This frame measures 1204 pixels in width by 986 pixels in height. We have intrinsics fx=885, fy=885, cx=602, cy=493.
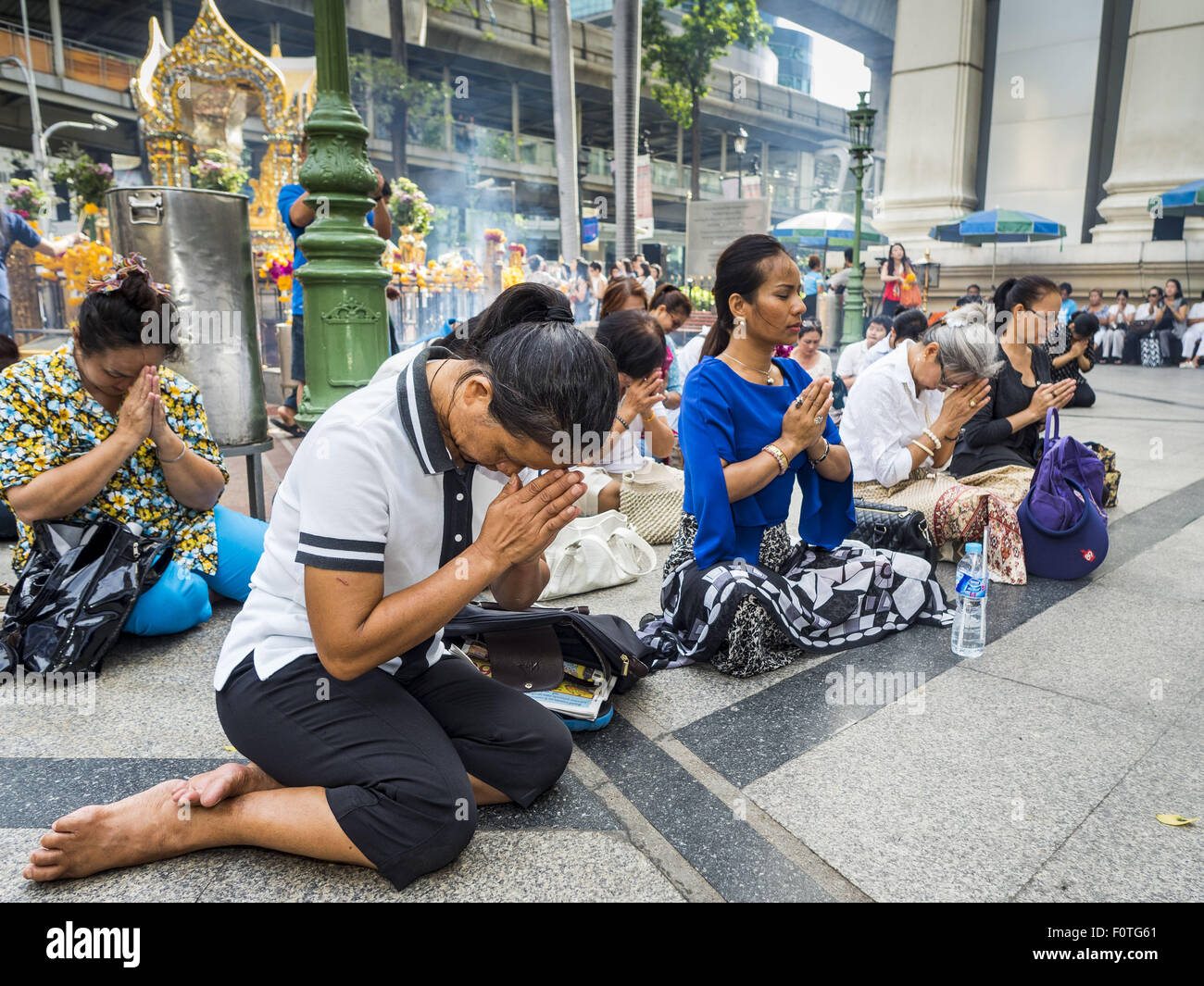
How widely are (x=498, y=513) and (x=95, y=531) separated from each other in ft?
6.34

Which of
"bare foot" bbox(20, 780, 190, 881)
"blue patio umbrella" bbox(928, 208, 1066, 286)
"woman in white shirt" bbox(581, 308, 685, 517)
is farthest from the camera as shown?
"blue patio umbrella" bbox(928, 208, 1066, 286)

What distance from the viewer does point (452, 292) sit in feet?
38.1

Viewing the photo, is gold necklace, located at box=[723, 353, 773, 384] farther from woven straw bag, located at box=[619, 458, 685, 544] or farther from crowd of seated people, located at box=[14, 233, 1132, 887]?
woven straw bag, located at box=[619, 458, 685, 544]

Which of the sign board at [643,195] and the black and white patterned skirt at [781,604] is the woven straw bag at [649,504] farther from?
the sign board at [643,195]

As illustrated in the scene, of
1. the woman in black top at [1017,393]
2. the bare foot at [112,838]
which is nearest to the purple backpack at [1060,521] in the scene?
the woman in black top at [1017,393]

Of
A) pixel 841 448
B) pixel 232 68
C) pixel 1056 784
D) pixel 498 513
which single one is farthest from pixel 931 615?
pixel 232 68

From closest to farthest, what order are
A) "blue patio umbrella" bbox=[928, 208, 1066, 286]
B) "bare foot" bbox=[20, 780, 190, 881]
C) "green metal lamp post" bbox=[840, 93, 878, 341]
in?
1. "bare foot" bbox=[20, 780, 190, 881]
2. "green metal lamp post" bbox=[840, 93, 878, 341]
3. "blue patio umbrella" bbox=[928, 208, 1066, 286]

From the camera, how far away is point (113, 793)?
2377 millimetres

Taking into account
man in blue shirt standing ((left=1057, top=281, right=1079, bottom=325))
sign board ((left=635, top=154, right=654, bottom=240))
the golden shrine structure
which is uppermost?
the golden shrine structure

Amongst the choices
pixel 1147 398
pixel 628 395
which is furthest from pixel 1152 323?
pixel 628 395

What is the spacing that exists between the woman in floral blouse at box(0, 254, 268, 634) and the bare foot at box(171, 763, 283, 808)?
4.58 ft

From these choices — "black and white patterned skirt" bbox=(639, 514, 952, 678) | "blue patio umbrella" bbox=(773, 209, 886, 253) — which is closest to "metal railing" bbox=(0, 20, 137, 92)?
"blue patio umbrella" bbox=(773, 209, 886, 253)

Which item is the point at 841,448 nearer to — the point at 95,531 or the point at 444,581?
the point at 444,581

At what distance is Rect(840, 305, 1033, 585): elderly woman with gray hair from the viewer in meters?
4.21
